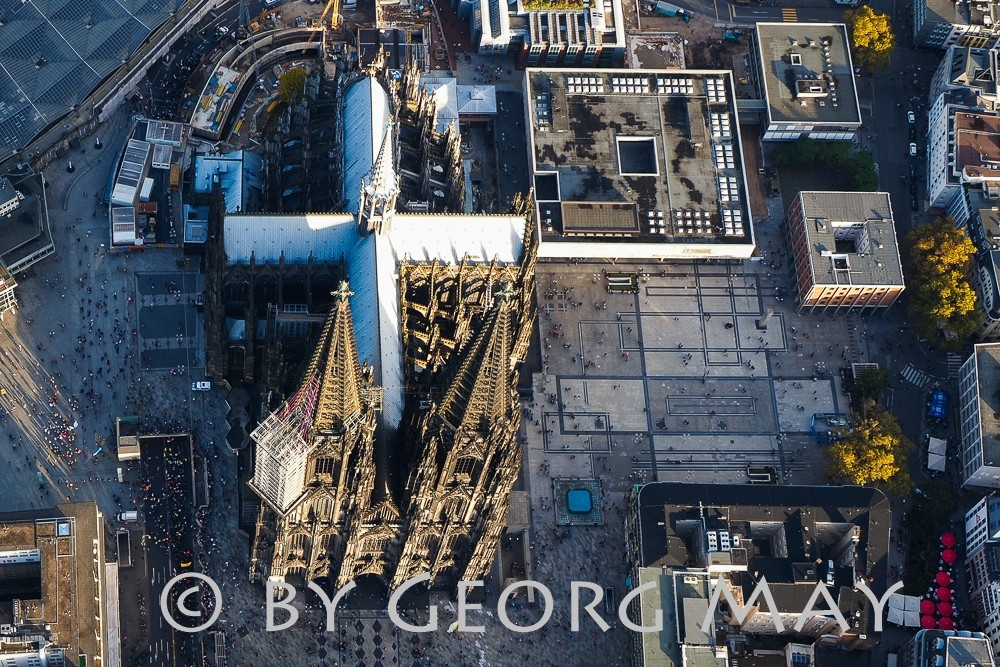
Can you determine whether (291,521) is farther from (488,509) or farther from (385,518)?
(488,509)

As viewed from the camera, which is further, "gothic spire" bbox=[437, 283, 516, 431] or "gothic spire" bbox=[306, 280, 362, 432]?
"gothic spire" bbox=[437, 283, 516, 431]

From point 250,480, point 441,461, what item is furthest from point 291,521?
point 441,461

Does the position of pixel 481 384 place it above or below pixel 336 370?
below

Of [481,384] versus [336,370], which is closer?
[336,370]
